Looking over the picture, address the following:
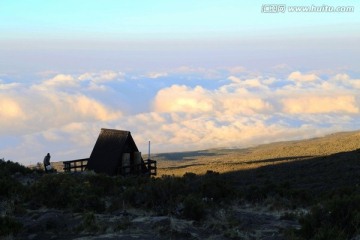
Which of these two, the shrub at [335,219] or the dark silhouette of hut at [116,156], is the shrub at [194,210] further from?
the dark silhouette of hut at [116,156]

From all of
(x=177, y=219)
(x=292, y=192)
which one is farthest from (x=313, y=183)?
(x=177, y=219)

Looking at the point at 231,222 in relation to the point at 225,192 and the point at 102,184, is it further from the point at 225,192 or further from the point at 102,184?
the point at 102,184

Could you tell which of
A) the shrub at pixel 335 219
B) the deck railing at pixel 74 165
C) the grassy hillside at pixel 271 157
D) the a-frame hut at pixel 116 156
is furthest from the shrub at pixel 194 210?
the grassy hillside at pixel 271 157

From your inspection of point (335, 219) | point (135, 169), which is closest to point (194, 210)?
point (335, 219)

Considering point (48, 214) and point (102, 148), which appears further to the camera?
point (102, 148)

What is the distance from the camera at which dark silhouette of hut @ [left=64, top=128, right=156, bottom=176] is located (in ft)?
107

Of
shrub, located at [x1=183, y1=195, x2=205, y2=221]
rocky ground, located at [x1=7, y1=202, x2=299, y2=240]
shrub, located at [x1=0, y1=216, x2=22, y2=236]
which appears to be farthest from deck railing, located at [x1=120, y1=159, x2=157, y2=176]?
shrub, located at [x1=0, y1=216, x2=22, y2=236]

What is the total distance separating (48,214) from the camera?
13125mm

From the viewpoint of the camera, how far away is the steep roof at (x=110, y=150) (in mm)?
32594

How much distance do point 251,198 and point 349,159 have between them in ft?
89.2

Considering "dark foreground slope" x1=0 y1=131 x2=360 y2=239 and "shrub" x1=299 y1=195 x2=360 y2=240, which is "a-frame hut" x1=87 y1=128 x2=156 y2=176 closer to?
"dark foreground slope" x1=0 y1=131 x2=360 y2=239

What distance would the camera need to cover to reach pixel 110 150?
33.4 metres

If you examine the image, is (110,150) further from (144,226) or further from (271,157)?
(271,157)

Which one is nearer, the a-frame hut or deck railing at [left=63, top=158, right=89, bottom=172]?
the a-frame hut
